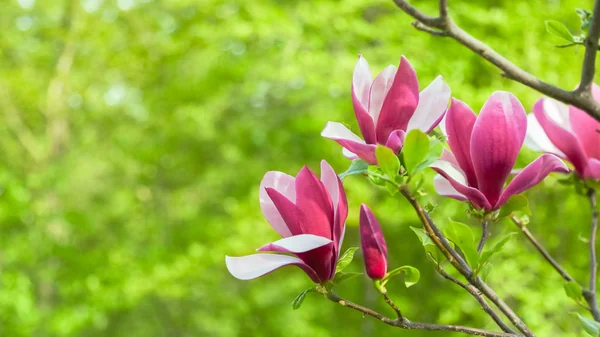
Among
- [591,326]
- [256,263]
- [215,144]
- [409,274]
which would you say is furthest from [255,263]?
[215,144]

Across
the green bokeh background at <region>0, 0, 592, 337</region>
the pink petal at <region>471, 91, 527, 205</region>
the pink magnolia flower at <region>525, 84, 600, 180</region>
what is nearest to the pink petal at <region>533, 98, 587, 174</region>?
the pink magnolia flower at <region>525, 84, 600, 180</region>

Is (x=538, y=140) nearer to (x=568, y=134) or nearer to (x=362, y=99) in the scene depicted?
(x=568, y=134)

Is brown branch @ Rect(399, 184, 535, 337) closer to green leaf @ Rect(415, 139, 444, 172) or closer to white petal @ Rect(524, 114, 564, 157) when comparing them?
green leaf @ Rect(415, 139, 444, 172)

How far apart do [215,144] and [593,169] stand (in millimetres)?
3461

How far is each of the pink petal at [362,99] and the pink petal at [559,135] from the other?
0.16m

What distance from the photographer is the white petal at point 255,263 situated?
0.35 meters

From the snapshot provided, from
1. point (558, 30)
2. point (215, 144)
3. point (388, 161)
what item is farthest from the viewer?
point (215, 144)

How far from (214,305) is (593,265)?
3.70 meters

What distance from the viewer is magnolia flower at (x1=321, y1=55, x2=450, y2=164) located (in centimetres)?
36

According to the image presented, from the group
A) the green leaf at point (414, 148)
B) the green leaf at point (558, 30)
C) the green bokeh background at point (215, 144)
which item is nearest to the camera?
the green leaf at point (414, 148)

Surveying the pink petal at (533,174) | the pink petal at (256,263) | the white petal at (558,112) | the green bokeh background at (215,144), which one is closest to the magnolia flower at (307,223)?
the pink petal at (256,263)

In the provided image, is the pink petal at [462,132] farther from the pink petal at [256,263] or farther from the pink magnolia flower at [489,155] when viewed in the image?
the pink petal at [256,263]

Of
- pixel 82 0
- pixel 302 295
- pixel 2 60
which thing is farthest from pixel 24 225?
pixel 302 295

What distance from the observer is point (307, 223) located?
368 millimetres
